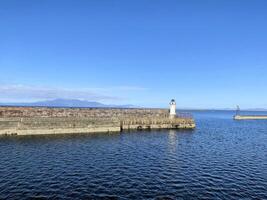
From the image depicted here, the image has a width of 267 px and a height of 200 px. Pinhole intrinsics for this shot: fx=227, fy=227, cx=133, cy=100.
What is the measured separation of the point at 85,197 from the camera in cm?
2009

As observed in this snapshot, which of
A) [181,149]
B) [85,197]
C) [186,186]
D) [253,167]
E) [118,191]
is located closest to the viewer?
[85,197]

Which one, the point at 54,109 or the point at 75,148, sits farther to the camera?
the point at 54,109

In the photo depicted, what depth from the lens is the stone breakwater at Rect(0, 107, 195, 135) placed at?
47531 mm

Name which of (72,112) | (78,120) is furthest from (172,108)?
(72,112)

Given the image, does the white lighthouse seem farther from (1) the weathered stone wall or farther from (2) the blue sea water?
(2) the blue sea water

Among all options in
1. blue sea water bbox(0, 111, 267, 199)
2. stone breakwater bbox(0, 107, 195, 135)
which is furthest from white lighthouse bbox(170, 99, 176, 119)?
blue sea water bbox(0, 111, 267, 199)

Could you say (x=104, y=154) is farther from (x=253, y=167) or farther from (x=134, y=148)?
(x=253, y=167)

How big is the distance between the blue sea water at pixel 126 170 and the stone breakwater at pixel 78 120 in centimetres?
487

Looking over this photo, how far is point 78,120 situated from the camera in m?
53.7

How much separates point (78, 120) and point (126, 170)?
2897 centimetres

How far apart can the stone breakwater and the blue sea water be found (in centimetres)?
487

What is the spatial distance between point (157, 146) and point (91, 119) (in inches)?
786

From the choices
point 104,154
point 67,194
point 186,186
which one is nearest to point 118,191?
point 67,194

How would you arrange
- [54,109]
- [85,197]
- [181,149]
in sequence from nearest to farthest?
[85,197], [181,149], [54,109]
